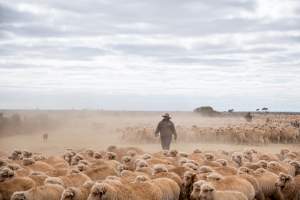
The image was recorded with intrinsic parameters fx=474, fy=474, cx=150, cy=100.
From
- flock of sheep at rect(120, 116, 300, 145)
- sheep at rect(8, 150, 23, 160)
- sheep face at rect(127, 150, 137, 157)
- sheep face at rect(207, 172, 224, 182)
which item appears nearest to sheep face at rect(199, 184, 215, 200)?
sheep face at rect(207, 172, 224, 182)

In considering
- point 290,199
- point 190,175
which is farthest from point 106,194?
point 290,199

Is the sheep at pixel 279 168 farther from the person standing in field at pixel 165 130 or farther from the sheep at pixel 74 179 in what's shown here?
the person standing in field at pixel 165 130

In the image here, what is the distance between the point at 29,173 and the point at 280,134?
977 inches

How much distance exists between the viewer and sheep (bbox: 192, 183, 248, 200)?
8.64m

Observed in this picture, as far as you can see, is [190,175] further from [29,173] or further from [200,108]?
[200,108]

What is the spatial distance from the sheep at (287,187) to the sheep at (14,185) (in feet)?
17.4

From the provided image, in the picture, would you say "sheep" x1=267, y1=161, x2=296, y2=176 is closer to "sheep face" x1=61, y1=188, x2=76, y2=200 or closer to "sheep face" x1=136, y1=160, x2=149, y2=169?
"sheep face" x1=136, y1=160, x2=149, y2=169

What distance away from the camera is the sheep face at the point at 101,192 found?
26.1 feet

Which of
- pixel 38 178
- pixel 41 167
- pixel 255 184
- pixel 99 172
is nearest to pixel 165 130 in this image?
pixel 41 167

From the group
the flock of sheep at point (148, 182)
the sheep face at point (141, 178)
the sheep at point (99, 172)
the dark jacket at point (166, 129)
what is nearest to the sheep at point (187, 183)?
the flock of sheep at point (148, 182)

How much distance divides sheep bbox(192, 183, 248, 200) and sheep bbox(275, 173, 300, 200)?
188 centimetres

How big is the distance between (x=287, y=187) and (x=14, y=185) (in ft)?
19.1

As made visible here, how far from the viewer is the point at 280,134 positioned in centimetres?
3256

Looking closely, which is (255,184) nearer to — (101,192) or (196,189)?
(196,189)
